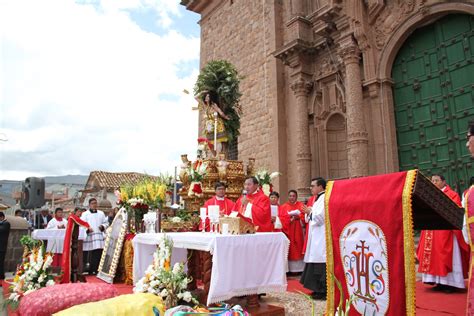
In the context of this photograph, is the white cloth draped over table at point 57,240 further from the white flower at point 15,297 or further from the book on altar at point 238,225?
the book on altar at point 238,225

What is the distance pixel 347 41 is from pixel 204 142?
16.3 feet

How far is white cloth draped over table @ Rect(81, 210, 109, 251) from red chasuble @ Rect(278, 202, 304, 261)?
4.65m

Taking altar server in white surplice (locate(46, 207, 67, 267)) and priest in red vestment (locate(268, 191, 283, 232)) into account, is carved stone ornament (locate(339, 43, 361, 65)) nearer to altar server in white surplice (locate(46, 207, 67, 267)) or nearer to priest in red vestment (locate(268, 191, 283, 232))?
priest in red vestment (locate(268, 191, 283, 232))

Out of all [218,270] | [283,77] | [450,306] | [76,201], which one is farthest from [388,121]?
[76,201]

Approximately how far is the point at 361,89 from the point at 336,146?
2.14m

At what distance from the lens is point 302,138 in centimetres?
1163

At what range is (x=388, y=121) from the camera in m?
9.71

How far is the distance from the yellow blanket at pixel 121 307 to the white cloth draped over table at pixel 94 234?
7455mm

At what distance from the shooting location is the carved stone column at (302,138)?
37.0 ft

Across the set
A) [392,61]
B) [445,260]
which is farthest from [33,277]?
[392,61]

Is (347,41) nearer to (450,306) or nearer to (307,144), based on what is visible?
(307,144)

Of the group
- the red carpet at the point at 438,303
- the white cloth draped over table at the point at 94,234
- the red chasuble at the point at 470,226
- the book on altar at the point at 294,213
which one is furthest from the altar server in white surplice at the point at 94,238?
the red chasuble at the point at 470,226

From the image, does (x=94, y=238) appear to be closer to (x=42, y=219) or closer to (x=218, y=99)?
(x=218, y=99)

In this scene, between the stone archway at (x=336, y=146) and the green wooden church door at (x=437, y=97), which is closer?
the green wooden church door at (x=437, y=97)
